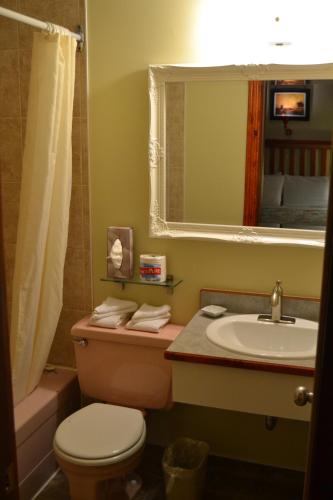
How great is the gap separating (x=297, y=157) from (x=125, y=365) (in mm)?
1154

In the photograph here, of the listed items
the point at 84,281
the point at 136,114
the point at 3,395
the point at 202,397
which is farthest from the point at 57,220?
the point at 3,395

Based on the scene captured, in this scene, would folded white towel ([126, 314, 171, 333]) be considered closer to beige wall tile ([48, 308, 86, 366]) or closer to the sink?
the sink

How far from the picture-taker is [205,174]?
2150 mm

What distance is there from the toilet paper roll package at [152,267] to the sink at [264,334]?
1.12 ft

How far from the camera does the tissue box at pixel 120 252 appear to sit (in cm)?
229

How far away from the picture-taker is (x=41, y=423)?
2.21 m

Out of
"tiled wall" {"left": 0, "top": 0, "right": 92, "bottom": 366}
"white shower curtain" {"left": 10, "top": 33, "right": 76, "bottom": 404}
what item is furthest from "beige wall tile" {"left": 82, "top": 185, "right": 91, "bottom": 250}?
"white shower curtain" {"left": 10, "top": 33, "right": 76, "bottom": 404}

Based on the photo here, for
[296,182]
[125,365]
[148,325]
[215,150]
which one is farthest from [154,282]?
[296,182]

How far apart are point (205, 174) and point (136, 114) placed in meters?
0.42

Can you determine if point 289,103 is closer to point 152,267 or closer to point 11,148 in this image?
point 152,267

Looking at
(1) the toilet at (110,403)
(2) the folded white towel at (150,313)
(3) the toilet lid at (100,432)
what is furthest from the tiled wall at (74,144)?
(3) the toilet lid at (100,432)

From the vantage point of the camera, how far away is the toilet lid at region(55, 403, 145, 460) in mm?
1850

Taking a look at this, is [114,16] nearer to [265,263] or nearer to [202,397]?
[265,263]

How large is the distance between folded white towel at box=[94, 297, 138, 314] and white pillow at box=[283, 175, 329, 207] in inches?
33.5
